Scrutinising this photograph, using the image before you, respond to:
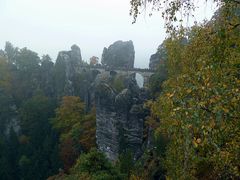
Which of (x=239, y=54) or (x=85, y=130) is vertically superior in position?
(x=239, y=54)

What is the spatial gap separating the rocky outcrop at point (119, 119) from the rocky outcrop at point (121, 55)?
11905 millimetres

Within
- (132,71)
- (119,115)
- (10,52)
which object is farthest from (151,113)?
(10,52)

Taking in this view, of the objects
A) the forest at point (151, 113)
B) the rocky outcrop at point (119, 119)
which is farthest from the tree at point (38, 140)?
the rocky outcrop at point (119, 119)

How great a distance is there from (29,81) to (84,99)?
284 inches

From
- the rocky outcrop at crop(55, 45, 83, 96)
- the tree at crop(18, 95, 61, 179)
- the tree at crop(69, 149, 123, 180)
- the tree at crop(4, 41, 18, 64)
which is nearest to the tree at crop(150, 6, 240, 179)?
the tree at crop(69, 149, 123, 180)

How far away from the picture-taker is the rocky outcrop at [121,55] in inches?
1649

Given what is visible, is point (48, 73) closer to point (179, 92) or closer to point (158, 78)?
point (158, 78)

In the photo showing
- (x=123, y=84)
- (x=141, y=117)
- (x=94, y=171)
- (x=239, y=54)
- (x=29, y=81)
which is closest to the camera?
(x=239, y=54)

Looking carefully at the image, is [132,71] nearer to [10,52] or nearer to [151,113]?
[151,113]

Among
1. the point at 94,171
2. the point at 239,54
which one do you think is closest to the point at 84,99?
the point at 94,171

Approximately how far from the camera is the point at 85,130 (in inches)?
1330

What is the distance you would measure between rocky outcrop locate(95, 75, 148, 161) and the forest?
1.00 ft

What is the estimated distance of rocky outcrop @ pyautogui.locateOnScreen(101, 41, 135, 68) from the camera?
41.9 m

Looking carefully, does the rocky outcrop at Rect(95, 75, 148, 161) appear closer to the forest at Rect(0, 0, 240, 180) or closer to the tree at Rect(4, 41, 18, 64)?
the forest at Rect(0, 0, 240, 180)
